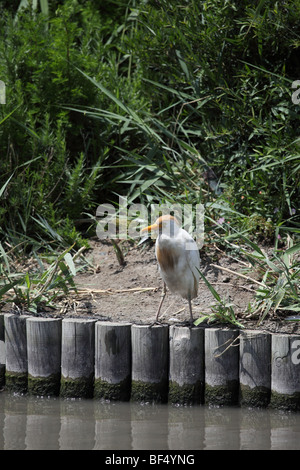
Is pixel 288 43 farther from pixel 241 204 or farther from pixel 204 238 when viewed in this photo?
pixel 204 238

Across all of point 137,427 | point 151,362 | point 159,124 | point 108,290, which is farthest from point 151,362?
point 159,124

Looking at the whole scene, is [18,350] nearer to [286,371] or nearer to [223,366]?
[223,366]

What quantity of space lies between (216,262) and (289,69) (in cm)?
188

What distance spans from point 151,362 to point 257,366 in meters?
0.66

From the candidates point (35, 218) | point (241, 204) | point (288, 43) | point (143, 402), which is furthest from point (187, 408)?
point (288, 43)

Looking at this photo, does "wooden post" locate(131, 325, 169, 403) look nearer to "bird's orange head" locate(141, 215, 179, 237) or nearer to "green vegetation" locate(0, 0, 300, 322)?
"bird's orange head" locate(141, 215, 179, 237)

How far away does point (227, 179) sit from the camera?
18.9ft

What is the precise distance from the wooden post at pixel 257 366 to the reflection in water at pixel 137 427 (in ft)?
0.25

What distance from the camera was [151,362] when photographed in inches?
163

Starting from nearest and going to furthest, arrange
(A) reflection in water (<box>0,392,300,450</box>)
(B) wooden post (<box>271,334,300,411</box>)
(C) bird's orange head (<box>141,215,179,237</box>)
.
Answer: (A) reflection in water (<box>0,392,300,450</box>) < (B) wooden post (<box>271,334,300,411</box>) < (C) bird's orange head (<box>141,215,179,237</box>)

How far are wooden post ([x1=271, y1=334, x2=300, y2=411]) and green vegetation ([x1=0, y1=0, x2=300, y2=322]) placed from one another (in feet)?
3.78

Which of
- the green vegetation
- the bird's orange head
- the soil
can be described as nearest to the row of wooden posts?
the soil

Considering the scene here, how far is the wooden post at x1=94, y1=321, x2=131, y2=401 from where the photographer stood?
13.7 feet

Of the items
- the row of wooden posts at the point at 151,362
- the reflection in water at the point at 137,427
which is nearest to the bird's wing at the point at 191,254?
the row of wooden posts at the point at 151,362
